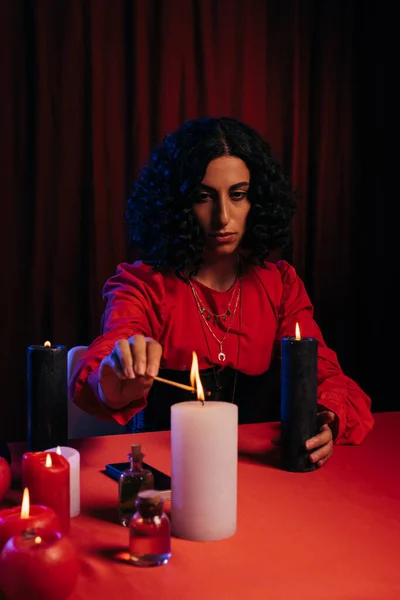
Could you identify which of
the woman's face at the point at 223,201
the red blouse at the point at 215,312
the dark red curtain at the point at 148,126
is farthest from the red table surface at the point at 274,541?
the dark red curtain at the point at 148,126

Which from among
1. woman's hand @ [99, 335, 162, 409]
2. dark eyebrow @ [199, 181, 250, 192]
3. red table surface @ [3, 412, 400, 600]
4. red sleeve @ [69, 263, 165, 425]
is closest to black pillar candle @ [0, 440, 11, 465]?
red table surface @ [3, 412, 400, 600]

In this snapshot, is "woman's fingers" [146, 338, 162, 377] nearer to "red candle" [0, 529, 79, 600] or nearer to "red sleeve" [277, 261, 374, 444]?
"red candle" [0, 529, 79, 600]

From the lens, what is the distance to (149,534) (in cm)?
79

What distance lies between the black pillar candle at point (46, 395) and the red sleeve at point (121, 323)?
0.30 ft

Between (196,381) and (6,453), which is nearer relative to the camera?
(196,381)

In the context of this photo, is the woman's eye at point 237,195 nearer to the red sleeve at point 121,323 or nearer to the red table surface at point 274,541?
the red sleeve at point 121,323

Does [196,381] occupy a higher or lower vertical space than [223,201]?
lower

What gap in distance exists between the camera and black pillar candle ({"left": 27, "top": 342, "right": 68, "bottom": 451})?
3.69ft

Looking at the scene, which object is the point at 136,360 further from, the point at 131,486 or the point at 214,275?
the point at 214,275

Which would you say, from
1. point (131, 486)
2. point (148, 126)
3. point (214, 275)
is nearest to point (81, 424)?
point (214, 275)

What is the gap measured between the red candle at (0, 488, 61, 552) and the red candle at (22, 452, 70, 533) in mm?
93

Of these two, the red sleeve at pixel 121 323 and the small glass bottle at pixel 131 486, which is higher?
the red sleeve at pixel 121 323

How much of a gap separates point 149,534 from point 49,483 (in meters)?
0.17

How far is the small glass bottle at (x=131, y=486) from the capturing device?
3.01 feet
